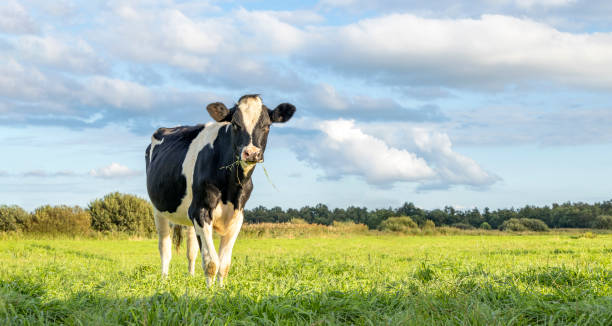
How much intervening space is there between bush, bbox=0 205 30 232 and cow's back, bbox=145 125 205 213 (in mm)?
24268

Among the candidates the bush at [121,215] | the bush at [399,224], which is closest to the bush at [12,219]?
the bush at [121,215]

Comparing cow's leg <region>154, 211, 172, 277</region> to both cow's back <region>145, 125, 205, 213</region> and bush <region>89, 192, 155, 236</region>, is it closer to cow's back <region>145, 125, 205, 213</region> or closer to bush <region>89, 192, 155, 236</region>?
cow's back <region>145, 125, 205, 213</region>

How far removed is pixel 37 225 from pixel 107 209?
455 centimetres

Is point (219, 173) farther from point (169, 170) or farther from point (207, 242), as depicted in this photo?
point (169, 170)

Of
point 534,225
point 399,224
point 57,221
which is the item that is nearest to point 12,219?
point 57,221

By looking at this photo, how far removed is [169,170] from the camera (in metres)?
9.45

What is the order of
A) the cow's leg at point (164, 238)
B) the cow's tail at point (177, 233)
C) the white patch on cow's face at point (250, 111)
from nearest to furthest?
1. the white patch on cow's face at point (250, 111)
2. the cow's leg at point (164, 238)
3. the cow's tail at point (177, 233)

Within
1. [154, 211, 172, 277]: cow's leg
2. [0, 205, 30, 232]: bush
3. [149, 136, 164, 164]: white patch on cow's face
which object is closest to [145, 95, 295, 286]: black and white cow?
[154, 211, 172, 277]: cow's leg

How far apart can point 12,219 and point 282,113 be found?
2853cm

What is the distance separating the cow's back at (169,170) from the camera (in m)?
9.15

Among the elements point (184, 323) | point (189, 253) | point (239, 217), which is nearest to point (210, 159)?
point (239, 217)

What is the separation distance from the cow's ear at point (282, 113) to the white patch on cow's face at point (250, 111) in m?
0.42

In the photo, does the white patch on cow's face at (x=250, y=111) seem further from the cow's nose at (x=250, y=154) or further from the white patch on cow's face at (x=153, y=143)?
the white patch on cow's face at (x=153, y=143)

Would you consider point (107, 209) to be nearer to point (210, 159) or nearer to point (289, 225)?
point (289, 225)
